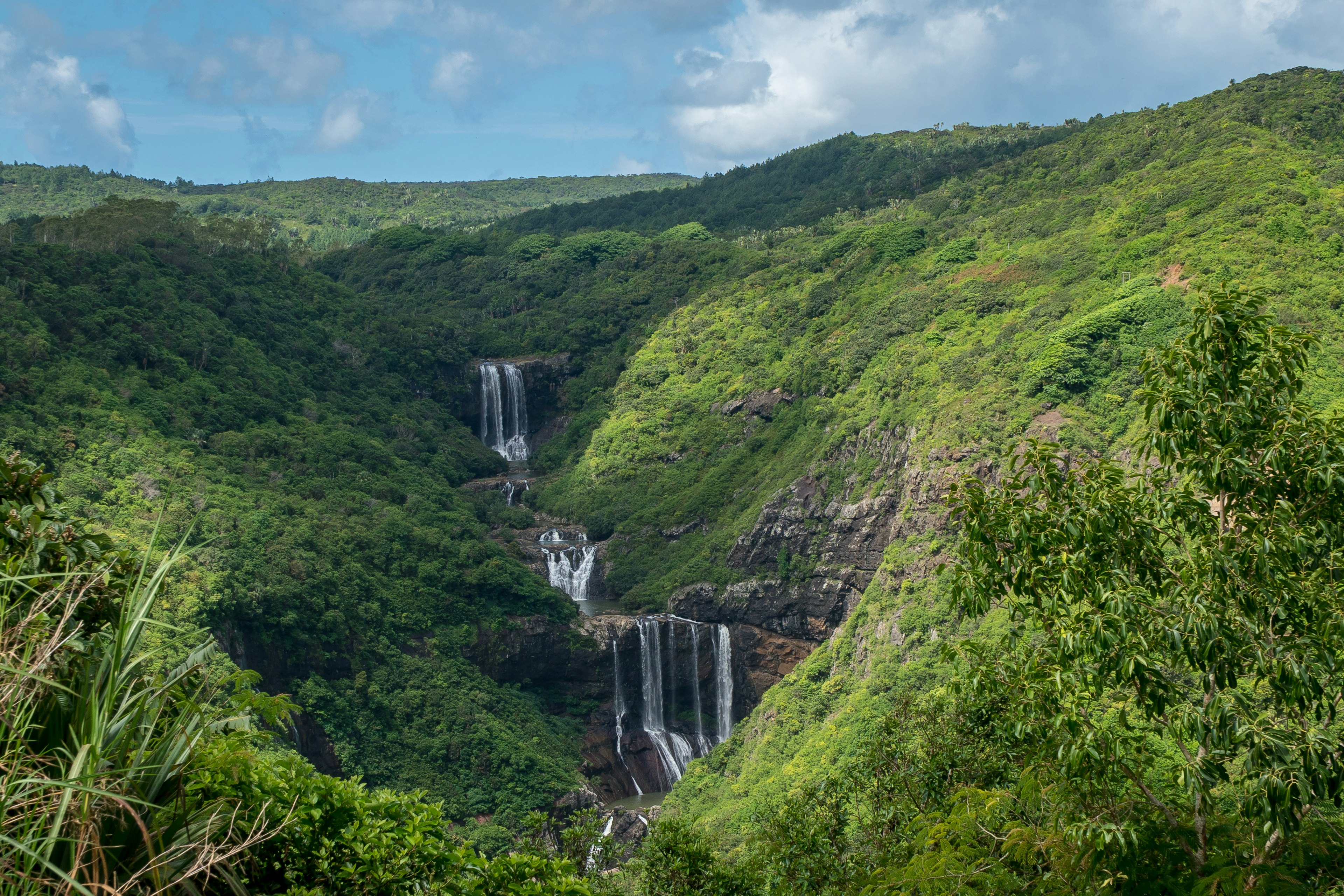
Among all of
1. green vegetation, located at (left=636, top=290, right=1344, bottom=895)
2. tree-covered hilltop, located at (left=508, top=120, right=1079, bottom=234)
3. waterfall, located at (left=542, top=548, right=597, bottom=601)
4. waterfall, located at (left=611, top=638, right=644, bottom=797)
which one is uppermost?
tree-covered hilltop, located at (left=508, top=120, right=1079, bottom=234)

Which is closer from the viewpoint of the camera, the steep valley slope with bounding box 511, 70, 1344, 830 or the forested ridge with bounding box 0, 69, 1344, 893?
the forested ridge with bounding box 0, 69, 1344, 893

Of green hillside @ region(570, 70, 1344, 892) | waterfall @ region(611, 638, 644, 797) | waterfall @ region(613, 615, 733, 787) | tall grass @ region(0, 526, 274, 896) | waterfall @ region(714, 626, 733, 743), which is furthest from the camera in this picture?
waterfall @ region(613, 615, 733, 787)

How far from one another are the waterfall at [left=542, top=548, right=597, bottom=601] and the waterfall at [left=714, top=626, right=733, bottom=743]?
8078 mm

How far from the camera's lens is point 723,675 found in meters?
39.9

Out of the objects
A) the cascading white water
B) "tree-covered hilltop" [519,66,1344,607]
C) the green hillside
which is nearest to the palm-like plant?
the green hillside

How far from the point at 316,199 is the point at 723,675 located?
88.0 m

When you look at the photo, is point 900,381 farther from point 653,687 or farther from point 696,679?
point 653,687

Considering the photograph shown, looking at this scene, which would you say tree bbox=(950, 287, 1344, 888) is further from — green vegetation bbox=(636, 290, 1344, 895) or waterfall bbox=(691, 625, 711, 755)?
waterfall bbox=(691, 625, 711, 755)

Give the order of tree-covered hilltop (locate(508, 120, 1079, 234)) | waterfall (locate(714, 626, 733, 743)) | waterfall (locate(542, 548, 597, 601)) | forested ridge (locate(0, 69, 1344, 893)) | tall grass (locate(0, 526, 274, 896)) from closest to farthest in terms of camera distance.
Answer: tall grass (locate(0, 526, 274, 896)) → forested ridge (locate(0, 69, 1344, 893)) → waterfall (locate(714, 626, 733, 743)) → waterfall (locate(542, 548, 597, 601)) → tree-covered hilltop (locate(508, 120, 1079, 234))

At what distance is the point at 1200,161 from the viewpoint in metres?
40.0

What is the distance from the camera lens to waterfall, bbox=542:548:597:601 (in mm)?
45969

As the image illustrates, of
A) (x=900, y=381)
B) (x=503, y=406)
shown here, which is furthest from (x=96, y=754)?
(x=503, y=406)

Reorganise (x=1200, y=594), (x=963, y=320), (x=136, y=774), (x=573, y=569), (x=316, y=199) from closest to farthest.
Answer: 1. (x=136, y=774)
2. (x=1200, y=594)
3. (x=963, y=320)
4. (x=573, y=569)
5. (x=316, y=199)

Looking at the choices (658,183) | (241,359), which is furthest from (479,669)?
(658,183)
